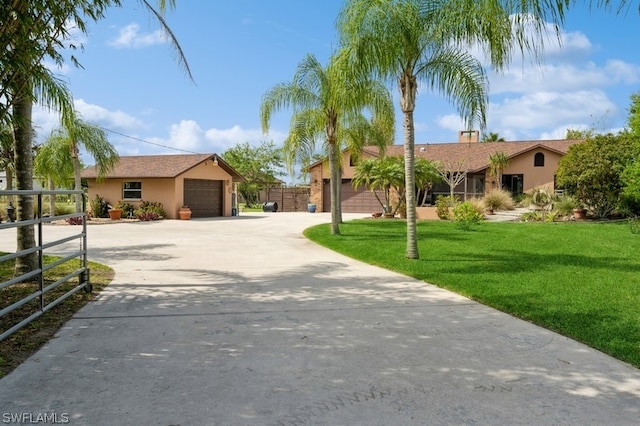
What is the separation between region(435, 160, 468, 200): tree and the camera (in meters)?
28.3

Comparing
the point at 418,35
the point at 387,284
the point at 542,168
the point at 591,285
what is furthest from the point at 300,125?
the point at 542,168

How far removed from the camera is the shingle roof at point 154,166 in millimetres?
27969

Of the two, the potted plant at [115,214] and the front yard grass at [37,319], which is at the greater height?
the potted plant at [115,214]

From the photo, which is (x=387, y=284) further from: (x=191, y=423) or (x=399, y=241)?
(x=399, y=241)

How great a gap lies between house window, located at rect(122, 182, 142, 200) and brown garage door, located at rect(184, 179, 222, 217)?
2.73 m

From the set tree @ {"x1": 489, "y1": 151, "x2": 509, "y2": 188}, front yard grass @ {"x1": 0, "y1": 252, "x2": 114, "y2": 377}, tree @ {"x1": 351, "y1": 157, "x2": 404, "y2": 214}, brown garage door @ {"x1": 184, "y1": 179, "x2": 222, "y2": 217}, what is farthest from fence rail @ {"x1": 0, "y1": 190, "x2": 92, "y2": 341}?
tree @ {"x1": 489, "y1": 151, "x2": 509, "y2": 188}

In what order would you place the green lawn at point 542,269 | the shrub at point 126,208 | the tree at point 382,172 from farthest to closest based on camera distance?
the shrub at point 126,208 < the tree at point 382,172 < the green lawn at point 542,269

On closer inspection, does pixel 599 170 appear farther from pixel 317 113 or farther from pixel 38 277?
pixel 38 277

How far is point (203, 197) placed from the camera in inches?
1188

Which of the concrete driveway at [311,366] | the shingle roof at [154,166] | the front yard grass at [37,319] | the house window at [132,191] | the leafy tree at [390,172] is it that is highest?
the shingle roof at [154,166]

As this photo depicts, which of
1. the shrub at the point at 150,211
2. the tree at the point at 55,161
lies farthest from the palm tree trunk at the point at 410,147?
the shrub at the point at 150,211

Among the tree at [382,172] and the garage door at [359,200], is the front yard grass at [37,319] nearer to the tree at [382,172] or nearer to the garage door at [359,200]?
the tree at [382,172]

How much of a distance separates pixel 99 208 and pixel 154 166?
158 inches

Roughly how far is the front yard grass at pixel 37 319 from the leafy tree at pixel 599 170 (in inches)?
761
